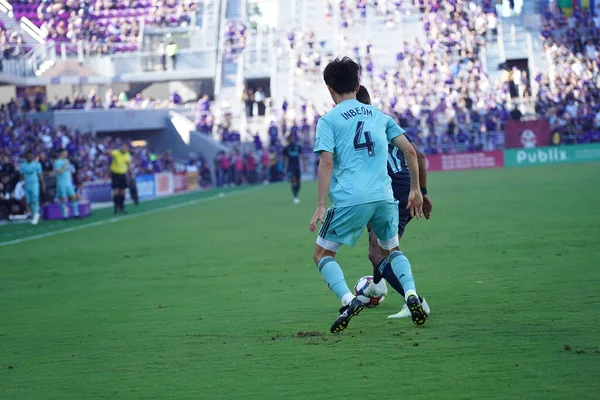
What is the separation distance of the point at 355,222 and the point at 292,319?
1.80 metres

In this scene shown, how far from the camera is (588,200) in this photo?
73.9 ft

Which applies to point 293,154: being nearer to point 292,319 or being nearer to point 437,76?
point 292,319

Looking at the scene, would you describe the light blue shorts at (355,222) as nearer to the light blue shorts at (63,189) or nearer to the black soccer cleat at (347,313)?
the black soccer cleat at (347,313)

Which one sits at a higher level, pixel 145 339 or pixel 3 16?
pixel 3 16

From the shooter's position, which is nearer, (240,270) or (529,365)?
(529,365)

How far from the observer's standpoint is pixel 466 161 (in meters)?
47.1

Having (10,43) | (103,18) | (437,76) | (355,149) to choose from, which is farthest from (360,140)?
(103,18)

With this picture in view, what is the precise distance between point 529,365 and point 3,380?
3.56m

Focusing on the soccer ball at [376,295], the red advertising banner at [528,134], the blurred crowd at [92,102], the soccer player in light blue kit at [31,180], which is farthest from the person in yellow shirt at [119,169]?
the red advertising banner at [528,134]

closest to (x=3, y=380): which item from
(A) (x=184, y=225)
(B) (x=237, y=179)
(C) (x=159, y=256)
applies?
(C) (x=159, y=256)

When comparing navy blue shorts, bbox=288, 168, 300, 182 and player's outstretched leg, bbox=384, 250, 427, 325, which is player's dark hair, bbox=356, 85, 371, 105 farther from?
navy blue shorts, bbox=288, 168, 300, 182

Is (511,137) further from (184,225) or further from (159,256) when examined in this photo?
(159,256)

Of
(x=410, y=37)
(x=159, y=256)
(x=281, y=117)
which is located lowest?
(x=159, y=256)

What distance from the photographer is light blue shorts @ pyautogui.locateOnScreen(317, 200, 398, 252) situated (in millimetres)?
7719
